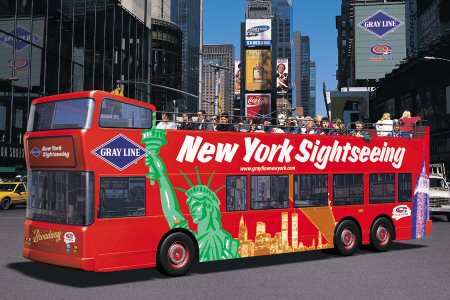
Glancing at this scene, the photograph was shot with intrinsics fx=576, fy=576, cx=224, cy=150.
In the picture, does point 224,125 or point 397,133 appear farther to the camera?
point 397,133

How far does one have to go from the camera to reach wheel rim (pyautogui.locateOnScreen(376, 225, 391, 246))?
48.7ft

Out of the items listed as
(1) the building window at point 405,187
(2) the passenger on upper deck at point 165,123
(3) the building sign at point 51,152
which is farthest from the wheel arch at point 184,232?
(1) the building window at point 405,187

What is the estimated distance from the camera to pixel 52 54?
144 ft

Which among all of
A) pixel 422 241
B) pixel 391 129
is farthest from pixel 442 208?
pixel 391 129

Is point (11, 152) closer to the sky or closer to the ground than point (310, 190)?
closer to the sky

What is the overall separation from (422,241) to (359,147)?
4694 mm

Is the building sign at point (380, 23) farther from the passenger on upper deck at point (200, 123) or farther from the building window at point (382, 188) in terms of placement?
the passenger on upper deck at point (200, 123)

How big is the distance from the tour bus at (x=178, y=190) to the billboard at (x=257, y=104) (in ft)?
389

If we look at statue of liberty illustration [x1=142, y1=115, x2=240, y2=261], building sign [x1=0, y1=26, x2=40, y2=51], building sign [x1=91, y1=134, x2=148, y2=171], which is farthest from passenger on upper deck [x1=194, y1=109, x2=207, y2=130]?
building sign [x1=0, y1=26, x2=40, y2=51]

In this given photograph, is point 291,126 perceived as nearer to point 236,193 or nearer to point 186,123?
point 236,193

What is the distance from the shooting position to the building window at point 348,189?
45.6 ft

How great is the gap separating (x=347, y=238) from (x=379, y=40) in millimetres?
82969

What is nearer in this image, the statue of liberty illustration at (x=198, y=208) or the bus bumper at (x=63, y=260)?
the bus bumper at (x=63, y=260)

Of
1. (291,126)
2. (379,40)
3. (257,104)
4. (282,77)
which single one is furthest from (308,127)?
(282,77)
